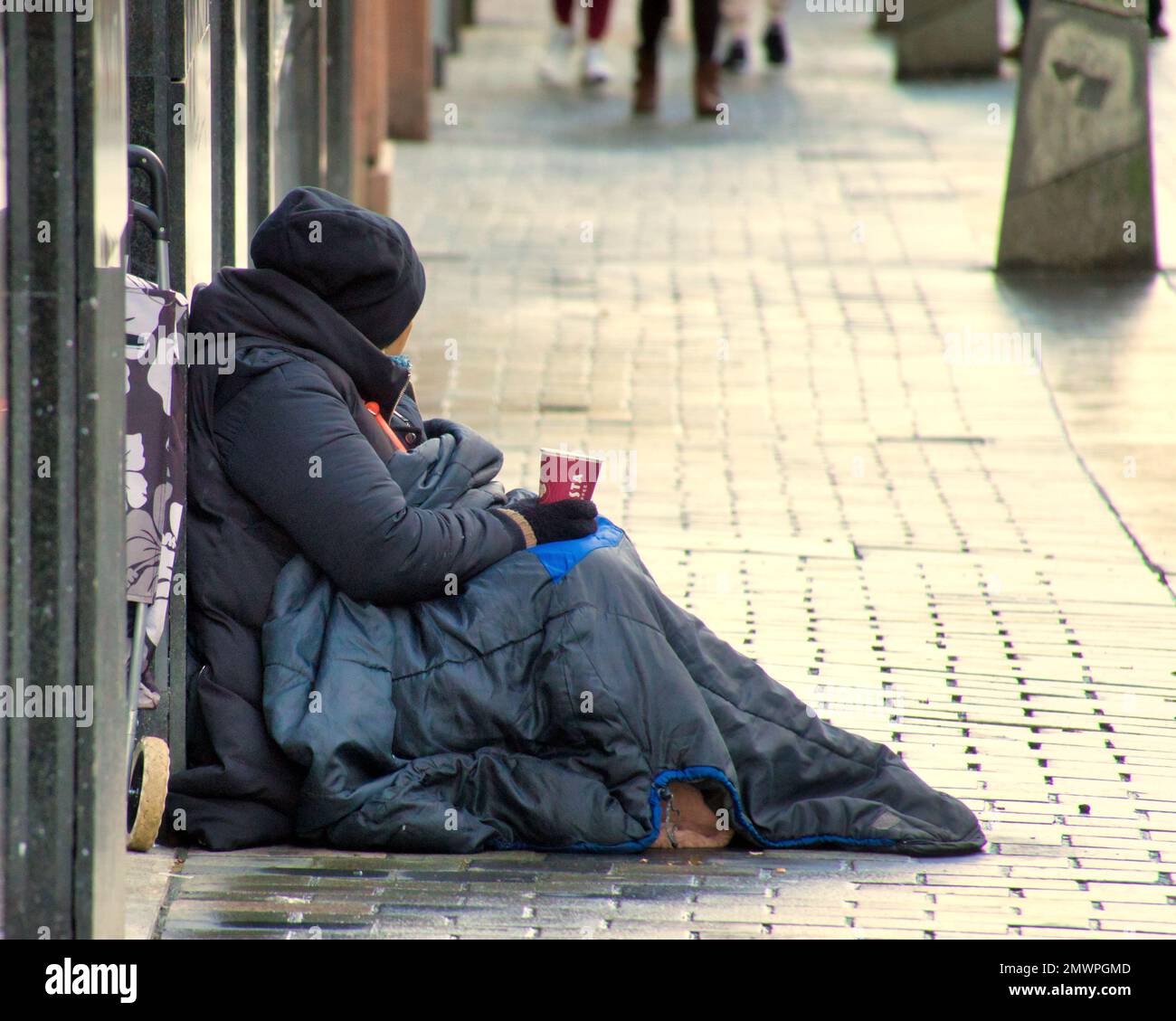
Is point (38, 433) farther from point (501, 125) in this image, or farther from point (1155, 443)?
point (501, 125)

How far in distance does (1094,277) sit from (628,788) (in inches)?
309

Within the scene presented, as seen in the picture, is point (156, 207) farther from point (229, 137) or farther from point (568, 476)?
point (229, 137)

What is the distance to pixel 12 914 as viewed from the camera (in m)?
2.86

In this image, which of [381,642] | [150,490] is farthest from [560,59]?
[150,490]

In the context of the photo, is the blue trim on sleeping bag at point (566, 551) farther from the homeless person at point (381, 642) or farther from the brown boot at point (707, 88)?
the brown boot at point (707, 88)

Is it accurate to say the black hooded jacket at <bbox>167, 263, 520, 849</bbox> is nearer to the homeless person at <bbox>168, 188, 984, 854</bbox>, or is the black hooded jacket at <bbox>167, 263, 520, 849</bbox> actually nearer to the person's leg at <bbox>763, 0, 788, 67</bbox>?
the homeless person at <bbox>168, 188, 984, 854</bbox>

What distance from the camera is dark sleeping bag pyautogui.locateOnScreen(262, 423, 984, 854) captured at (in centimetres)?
371

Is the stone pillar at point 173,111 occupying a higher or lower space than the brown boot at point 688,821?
higher

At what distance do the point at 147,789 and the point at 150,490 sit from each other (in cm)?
53

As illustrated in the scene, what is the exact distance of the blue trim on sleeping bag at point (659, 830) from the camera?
148 inches

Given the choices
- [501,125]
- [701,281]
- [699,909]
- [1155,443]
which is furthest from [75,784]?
[501,125]

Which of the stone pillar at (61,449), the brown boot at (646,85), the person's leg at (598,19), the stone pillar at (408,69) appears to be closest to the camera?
the stone pillar at (61,449)

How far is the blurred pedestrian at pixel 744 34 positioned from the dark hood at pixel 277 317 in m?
14.6

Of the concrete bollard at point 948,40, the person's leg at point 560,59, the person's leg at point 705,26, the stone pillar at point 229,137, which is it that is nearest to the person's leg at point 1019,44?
the concrete bollard at point 948,40
